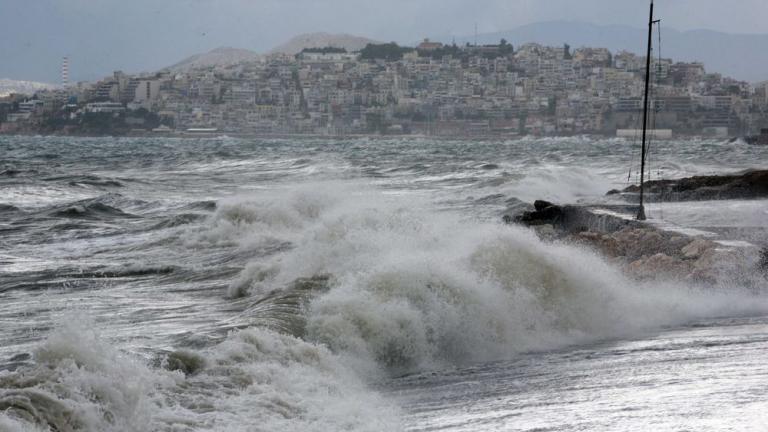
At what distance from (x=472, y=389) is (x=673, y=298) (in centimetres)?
374

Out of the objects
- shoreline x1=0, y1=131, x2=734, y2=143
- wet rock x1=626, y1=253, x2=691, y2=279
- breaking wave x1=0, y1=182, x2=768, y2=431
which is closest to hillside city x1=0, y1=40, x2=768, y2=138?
shoreline x1=0, y1=131, x2=734, y2=143

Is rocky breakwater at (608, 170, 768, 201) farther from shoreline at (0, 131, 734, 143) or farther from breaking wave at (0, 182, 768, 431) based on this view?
shoreline at (0, 131, 734, 143)

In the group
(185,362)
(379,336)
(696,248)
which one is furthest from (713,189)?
(185,362)

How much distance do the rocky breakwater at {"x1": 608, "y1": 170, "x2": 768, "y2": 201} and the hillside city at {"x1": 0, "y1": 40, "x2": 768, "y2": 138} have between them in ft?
373

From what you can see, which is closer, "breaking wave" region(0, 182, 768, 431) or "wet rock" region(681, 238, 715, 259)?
"breaking wave" region(0, 182, 768, 431)

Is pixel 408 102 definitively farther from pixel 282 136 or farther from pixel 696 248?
pixel 696 248

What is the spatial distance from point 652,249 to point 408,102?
14670cm

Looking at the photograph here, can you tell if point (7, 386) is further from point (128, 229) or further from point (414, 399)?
point (128, 229)

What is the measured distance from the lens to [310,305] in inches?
346

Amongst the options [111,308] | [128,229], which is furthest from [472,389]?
[128,229]

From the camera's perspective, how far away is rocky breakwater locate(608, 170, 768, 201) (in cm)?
1931

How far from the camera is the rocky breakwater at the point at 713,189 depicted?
63.4 ft

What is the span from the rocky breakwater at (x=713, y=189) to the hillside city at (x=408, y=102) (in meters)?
114

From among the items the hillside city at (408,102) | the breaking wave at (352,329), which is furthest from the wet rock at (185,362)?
the hillside city at (408,102)
